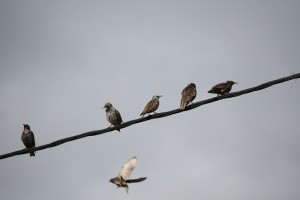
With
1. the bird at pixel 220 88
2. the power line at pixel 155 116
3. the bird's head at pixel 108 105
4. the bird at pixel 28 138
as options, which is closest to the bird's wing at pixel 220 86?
the bird at pixel 220 88

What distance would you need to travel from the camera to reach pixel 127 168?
A: 633 centimetres

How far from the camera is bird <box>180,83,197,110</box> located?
8.72 m

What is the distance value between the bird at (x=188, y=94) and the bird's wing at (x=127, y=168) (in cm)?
214

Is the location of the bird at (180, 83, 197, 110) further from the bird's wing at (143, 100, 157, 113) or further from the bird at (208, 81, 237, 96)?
the bird's wing at (143, 100, 157, 113)

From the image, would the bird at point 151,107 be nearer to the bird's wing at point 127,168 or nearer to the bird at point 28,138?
the bird's wing at point 127,168

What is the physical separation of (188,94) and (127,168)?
350 cm

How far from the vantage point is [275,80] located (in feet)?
18.1

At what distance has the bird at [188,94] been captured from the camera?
872cm

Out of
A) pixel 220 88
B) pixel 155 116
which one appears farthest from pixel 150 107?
pixel 155 116

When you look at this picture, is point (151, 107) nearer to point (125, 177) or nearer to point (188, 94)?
point (188, 94)

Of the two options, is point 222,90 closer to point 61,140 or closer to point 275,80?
point 275,80

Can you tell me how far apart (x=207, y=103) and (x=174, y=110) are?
0.47 meters

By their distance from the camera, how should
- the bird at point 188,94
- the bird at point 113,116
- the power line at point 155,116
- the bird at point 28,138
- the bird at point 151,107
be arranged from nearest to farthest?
the power line at point 155,116 < the bird at point 188,94 < the bird at point 151,107 < the bird at point 113,116 < the bird at point 28,138

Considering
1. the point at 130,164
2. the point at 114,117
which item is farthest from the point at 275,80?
the point at 114,117
